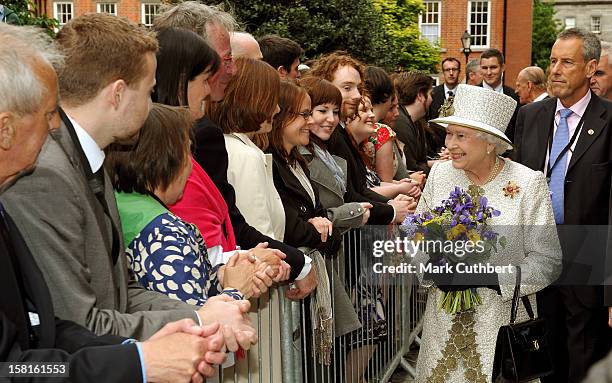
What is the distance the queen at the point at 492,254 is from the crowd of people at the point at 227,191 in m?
0.01

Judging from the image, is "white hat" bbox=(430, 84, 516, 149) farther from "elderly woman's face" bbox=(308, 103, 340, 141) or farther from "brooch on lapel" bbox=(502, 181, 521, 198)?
"elderly woman's face" bbox=(308, 103, 340, 141)

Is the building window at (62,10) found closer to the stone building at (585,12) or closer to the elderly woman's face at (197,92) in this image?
the elderly woman's face at (197,92)

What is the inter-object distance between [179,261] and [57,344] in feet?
2.38

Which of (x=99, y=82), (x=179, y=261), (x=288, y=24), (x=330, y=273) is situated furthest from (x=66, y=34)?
(x=288, y=24)

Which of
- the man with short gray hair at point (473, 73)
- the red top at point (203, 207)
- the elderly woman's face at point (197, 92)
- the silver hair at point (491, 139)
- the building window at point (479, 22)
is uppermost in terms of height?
the building window at point (479, 22)

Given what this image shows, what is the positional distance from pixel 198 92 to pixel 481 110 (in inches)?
74.2

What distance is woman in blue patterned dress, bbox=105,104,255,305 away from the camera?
2893 mm

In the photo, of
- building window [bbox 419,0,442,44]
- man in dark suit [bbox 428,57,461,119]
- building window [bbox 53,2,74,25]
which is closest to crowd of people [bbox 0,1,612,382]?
man in dark suit [bbox 428,57,461,119]

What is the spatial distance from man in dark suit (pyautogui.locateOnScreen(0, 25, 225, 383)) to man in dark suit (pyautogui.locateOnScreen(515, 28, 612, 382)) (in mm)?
4054

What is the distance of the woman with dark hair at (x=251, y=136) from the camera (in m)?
4.06

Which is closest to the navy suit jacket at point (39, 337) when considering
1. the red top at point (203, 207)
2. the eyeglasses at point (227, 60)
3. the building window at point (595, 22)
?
the red top at point (203, 207)

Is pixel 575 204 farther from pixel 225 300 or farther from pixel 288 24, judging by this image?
pixel 288 24

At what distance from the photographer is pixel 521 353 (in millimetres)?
4297

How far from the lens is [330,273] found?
4.88 meters
